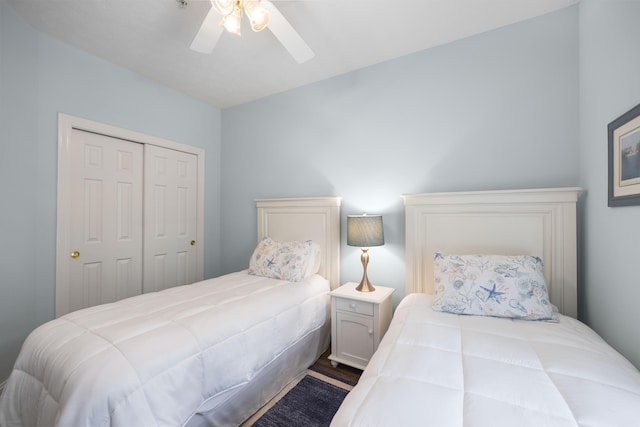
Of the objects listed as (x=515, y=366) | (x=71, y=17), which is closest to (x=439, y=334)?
(x=515, y=366)

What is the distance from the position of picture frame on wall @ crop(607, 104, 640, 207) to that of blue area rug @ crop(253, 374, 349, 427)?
1875 mm

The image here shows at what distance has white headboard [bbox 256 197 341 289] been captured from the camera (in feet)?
8.16

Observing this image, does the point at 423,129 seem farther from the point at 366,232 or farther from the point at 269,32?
the point at 269,32

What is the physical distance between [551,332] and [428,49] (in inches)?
83.0

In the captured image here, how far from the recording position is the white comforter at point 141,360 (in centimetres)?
98

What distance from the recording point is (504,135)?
6.24 ft

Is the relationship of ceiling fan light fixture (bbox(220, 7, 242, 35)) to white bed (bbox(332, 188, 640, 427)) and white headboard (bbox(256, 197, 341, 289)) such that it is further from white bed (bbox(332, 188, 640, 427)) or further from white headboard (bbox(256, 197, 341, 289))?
white bed (bbox(332, 188, 640, 427))

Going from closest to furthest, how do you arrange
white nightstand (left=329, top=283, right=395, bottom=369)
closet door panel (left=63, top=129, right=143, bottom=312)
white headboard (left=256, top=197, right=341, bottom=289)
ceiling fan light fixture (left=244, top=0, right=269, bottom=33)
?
ceiling fan light fixture (left=244, top=0, right=269, bottom=33), white nightstand (left=329, top=283, right=395, bottom=369), closet door panel (left=63, top=129, right=143, bottom=312), white headboard (left=256, top=197, right=341, bottom=289)

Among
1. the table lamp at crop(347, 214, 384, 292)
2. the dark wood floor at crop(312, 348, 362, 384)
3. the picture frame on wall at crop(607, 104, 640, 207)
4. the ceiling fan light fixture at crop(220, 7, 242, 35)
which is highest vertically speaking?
the ceiling fan light fixture at crop(220, 7, 242, 35)

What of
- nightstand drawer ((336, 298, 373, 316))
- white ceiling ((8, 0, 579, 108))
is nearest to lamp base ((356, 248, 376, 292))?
nightstand drawer ((336, 298, 373, 316))

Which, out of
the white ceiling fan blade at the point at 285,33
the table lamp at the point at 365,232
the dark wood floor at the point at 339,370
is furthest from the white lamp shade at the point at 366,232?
the white ceiling fan blade at the point at 285,33

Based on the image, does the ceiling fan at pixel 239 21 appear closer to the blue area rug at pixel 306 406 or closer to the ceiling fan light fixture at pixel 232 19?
the ceiling fan light fixture at pixel 232 19

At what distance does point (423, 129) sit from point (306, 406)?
2179 millimetres

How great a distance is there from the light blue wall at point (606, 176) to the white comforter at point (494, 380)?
0.20 metres
